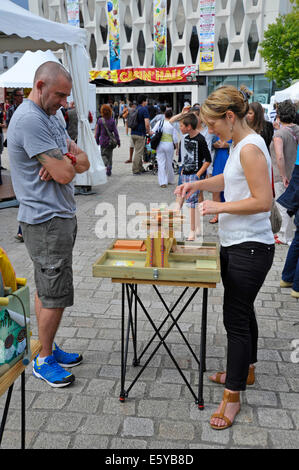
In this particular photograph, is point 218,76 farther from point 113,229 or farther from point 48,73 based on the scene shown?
point 48,73

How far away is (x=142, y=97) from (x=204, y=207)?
10.6 meters

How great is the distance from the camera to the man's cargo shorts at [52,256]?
2.93m

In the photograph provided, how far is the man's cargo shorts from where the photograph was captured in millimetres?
2929

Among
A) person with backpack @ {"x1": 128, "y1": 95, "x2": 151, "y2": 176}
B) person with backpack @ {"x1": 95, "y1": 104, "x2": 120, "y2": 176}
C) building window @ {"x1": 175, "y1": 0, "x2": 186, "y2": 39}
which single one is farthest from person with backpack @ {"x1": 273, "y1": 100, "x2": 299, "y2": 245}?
building window @ {"x1": 175, "y1": 0, "x2": 186, "y2": 39}

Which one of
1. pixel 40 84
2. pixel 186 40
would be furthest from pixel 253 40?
pixel 40 84

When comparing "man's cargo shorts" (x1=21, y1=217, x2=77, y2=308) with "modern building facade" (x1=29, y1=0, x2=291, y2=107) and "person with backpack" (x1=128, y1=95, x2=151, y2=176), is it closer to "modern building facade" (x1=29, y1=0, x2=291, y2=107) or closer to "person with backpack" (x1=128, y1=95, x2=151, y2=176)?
"person with backpack" (x1=128, y1=95, x2=151, y2=176)

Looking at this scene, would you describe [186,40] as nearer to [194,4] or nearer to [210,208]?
[194,4]

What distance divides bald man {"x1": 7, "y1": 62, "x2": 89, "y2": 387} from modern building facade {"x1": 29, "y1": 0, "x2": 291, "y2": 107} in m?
40.3

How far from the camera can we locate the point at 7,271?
1953 millimetres

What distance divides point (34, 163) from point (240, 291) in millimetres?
1496

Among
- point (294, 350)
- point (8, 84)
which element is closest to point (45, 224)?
point (294, 350)

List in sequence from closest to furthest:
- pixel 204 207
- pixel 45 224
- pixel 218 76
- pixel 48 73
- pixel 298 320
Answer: pixel 204 207, pixel 48 73, pixel 45 224, pixel 298 320, pixel 218 76

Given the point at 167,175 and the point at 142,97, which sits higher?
the point at 142,97

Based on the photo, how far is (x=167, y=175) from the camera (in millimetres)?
11031
